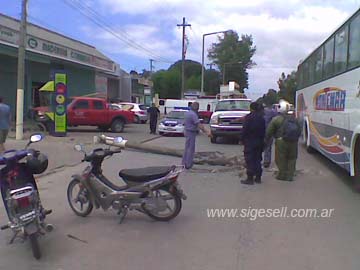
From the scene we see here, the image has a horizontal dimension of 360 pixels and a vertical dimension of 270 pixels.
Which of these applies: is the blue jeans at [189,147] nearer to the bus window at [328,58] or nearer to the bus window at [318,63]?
the bus window at [328,58]

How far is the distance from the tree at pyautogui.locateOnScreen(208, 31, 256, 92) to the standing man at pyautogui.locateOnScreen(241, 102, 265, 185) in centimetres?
9706

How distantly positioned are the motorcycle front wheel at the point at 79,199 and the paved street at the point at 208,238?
139 millimetres

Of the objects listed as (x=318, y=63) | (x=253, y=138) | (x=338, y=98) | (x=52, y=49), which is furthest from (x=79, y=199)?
(x=52, y=49)

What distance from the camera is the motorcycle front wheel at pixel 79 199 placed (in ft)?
25.1

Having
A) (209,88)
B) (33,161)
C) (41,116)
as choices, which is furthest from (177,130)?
(209,88)

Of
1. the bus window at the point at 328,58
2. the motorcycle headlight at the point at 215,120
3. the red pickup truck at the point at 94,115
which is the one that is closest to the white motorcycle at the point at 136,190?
the bus window at the point at 328,58

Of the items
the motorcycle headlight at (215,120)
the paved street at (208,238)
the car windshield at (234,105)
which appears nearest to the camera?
the paved street at (208,238)

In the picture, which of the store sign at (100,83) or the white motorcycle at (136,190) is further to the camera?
the store sign at (100,83)

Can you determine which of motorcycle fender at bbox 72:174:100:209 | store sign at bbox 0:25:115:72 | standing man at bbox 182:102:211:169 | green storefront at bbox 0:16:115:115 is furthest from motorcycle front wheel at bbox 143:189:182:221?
store sign at bbox 0:25:115:72

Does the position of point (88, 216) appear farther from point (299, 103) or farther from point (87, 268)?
point (299, 103)

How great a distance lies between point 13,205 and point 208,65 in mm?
106489

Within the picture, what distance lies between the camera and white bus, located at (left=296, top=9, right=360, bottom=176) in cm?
967

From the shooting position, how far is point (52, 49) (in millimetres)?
30219

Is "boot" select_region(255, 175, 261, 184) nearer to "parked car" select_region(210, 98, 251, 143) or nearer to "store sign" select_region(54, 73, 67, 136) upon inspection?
"parked car" select_region(210, 98, 251, 143)
